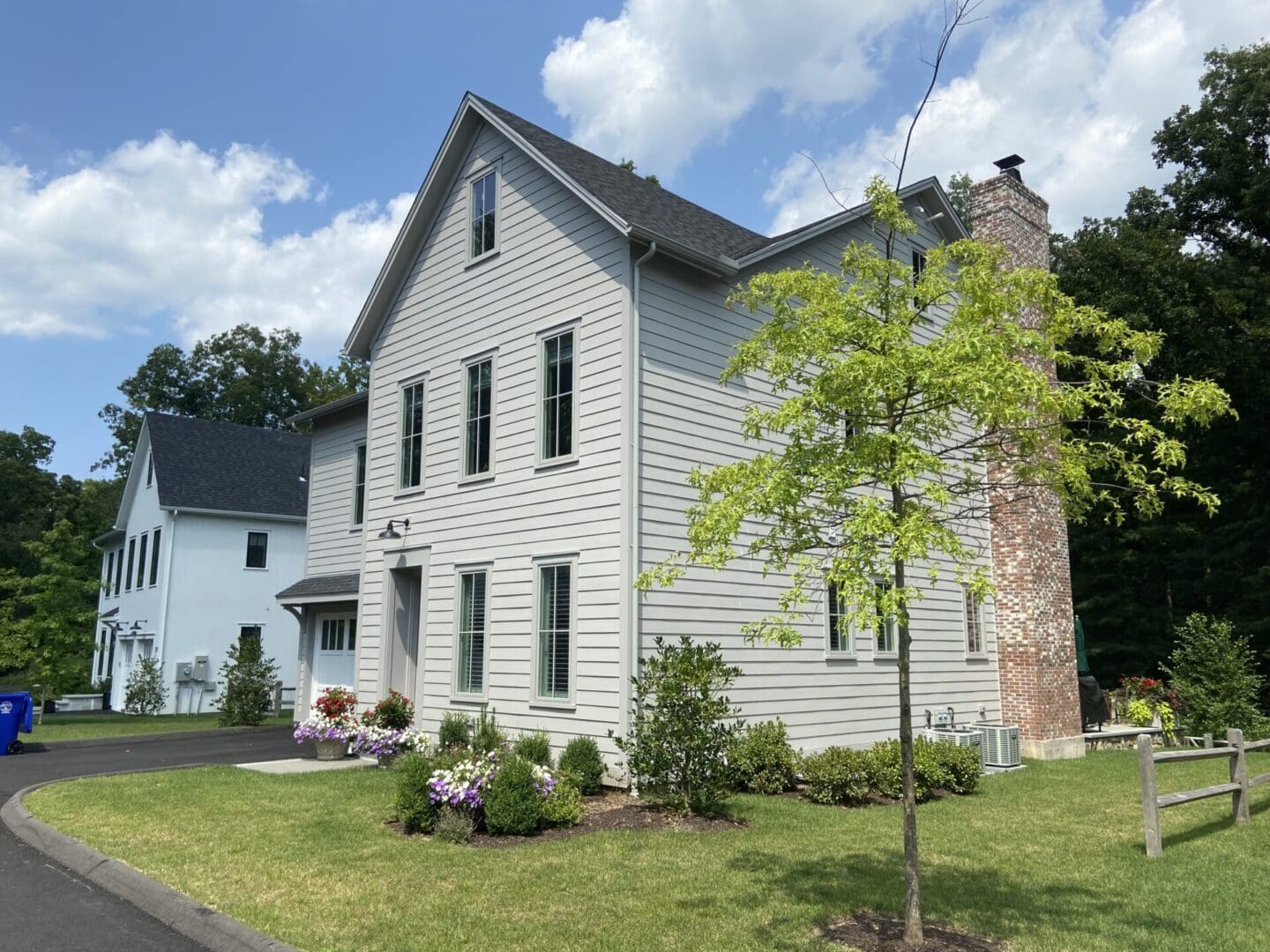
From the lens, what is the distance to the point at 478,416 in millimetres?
14531

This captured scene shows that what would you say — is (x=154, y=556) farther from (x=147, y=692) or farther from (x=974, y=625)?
(x=974, y=625)

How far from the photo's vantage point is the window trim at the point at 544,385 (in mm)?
12523

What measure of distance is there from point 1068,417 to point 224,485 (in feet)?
96.8

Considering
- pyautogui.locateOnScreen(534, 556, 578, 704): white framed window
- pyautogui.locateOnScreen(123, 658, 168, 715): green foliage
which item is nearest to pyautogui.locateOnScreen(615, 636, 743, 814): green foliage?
pyautogui.locateOnScreen(534, 556, 578, 704): white framed window

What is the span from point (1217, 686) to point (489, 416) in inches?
540

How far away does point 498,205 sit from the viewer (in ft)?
48.4

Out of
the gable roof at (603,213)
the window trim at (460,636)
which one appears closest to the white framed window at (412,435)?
the gable roof at (603,213)

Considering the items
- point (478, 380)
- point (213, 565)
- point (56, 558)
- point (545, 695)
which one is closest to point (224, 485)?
point (213, 565)

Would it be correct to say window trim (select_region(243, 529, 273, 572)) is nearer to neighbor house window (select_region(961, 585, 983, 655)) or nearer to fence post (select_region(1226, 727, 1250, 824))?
neighbor house window (select_region(961, 585, 983, 655))

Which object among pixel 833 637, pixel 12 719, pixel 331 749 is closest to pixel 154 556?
pixel 12 719

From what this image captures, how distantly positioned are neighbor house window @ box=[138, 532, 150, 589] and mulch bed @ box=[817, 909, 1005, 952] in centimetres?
3012

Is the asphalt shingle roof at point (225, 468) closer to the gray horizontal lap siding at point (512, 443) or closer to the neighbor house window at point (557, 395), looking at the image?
the gray horizontal lap siding at point (512, 443)

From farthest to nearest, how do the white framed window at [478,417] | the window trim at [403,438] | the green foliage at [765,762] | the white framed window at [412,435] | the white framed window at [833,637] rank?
the white framed window at [412,435], the window trim at [403,438], the white framed window at [478,417], the white framed window at [833,637], the green foliage at [765,762]

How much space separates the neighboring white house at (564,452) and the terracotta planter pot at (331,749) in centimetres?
80
